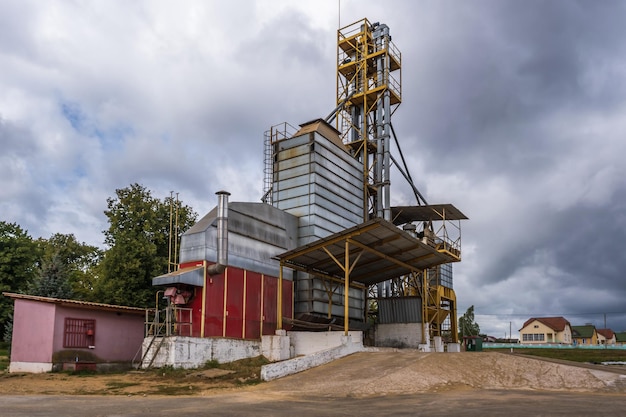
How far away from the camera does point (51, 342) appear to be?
2372cm

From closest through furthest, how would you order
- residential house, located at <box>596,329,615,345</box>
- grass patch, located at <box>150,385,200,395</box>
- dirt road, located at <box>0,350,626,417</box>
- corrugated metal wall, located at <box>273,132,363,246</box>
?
1. dirt road, located at <box>0,350,626,417</box>
2. grass patch, located at <box>150,385,200,395</box>
3. corrugated metal wall, located at <box>273,132,363,246</box>
4. residential house, located at <box>596,329,615,345</box>

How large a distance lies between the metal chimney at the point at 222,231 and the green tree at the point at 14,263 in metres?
24.5

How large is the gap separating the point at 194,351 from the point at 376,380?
9098 mm

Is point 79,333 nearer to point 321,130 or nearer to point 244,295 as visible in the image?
point 244,295

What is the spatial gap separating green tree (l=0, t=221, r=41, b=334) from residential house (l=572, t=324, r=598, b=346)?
327 ft

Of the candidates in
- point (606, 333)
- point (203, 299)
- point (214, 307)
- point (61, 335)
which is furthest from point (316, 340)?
point (606, 333)

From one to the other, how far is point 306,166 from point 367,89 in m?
11.7

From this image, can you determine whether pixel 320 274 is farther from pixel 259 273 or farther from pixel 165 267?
pixel 165 267

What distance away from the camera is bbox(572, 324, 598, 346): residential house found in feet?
367

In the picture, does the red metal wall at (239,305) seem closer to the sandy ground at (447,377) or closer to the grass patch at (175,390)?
the grass patch at (175,390)

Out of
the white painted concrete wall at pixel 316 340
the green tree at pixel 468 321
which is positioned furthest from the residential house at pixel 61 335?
the green tree at pixel 468 321

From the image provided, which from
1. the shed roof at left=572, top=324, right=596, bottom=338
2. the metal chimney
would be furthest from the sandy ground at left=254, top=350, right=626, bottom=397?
the shed roof at left=572, top=324, right=596, bottom=338

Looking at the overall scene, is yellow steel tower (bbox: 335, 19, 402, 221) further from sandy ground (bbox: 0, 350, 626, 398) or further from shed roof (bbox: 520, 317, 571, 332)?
shed roof (bbox: 520, 317, 571, 332)

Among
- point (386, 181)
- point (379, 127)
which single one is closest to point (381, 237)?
point (386, 181)
